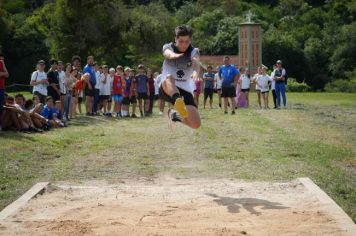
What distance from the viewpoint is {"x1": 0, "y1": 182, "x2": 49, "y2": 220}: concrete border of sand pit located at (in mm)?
8531

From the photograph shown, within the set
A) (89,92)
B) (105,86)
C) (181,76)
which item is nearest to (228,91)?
(105,86)

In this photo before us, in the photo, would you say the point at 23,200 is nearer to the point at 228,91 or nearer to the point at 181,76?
the point at 181,76

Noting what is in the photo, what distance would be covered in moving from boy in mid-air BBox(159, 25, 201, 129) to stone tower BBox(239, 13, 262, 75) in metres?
51.6

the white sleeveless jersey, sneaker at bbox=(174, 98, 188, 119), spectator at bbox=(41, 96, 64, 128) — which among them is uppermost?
the white sleeveless jersey

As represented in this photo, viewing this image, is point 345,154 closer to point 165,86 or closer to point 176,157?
point 176,157

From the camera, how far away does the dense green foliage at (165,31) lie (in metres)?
43.3

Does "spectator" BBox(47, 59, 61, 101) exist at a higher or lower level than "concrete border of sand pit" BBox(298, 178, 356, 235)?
higher

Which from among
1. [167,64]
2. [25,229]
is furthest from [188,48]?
[25,229]

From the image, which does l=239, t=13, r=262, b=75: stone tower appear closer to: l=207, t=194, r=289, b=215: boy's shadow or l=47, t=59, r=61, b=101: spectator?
l=47, t=59, r=61, b=101: spectator

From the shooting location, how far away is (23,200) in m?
9.30

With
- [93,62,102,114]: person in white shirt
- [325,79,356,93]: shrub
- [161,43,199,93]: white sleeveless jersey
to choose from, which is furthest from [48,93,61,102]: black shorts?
[325,79,356,93]: shrub

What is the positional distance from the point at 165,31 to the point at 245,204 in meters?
39.9

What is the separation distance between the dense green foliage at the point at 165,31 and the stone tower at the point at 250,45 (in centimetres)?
537

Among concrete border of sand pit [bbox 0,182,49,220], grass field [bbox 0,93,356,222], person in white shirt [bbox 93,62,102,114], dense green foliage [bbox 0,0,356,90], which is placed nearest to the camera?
concrete border of sand pit [bbox 0,182,49,220]
